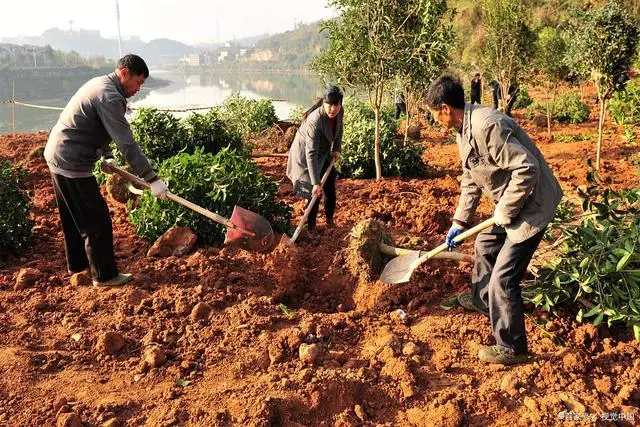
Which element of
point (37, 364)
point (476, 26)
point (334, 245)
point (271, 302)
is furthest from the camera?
point (476, 26)

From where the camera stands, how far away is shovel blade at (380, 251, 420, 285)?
3.90 meters

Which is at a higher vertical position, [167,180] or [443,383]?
[167,180]

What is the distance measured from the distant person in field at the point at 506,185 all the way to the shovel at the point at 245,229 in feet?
7.18

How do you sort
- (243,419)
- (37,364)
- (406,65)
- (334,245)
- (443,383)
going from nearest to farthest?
1. (243,419)
2. (443,383)
3. (37,364)
4. (334,245)
5. (406,65)

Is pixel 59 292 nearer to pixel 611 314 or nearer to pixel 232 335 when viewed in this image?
pixel 232 335

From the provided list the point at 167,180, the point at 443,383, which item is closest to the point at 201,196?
the point at 167,180

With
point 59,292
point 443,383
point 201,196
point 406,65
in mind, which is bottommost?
point 443,383

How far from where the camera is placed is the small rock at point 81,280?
4411mm

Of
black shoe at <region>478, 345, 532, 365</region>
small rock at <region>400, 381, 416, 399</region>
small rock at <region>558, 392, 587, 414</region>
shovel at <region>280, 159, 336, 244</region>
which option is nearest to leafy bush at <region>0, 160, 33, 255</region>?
shovel at <region>280, 159, 336, 244</region>

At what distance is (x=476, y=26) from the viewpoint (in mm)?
34812

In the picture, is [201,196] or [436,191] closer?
[201,196]

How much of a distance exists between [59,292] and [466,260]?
3.39 meters

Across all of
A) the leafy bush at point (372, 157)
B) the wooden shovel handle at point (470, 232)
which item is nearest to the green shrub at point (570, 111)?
the leafy bush at point (372, 157)

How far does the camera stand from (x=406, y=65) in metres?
7.89
